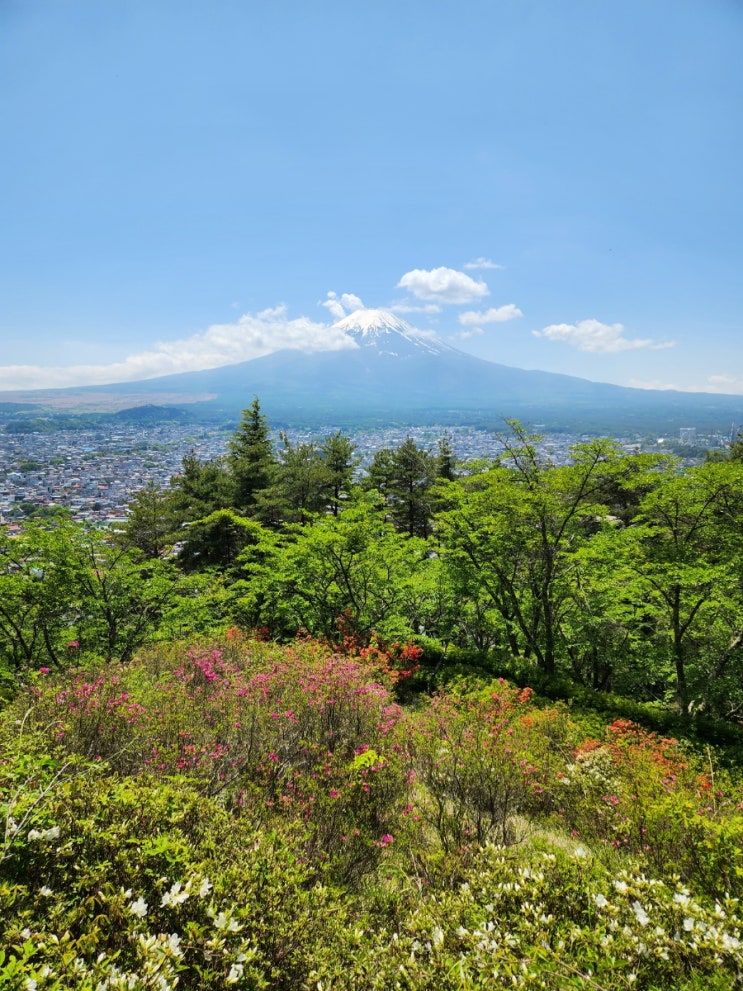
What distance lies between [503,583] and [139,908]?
9407mm

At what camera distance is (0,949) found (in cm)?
167

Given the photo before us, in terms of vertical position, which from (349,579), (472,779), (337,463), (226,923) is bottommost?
(349,579)

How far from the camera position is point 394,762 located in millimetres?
4449

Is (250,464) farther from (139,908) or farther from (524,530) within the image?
(139,908)

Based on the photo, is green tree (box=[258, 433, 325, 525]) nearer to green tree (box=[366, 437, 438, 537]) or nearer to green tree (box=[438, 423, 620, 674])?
green tree (box=[366, 437, 438, 537])

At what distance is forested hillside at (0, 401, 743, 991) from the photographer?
226 centimetres

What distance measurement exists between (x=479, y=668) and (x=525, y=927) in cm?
817

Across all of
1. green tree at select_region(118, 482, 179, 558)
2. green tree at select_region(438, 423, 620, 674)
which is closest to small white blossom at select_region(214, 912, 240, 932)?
green tree at select_region(438, 423, 620, 674)

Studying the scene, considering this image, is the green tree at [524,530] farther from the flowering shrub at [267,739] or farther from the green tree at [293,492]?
the green tree at [293,492]

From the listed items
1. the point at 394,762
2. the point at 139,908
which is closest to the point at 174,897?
the point at 139,908

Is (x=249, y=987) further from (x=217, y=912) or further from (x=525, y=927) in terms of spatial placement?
(x=525, y=927)

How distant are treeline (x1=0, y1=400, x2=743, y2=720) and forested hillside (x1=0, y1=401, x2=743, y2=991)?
0.24 ft

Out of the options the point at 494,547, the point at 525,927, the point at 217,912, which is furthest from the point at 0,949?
the point at 494,547

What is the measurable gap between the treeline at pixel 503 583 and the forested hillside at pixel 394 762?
0.24ft
